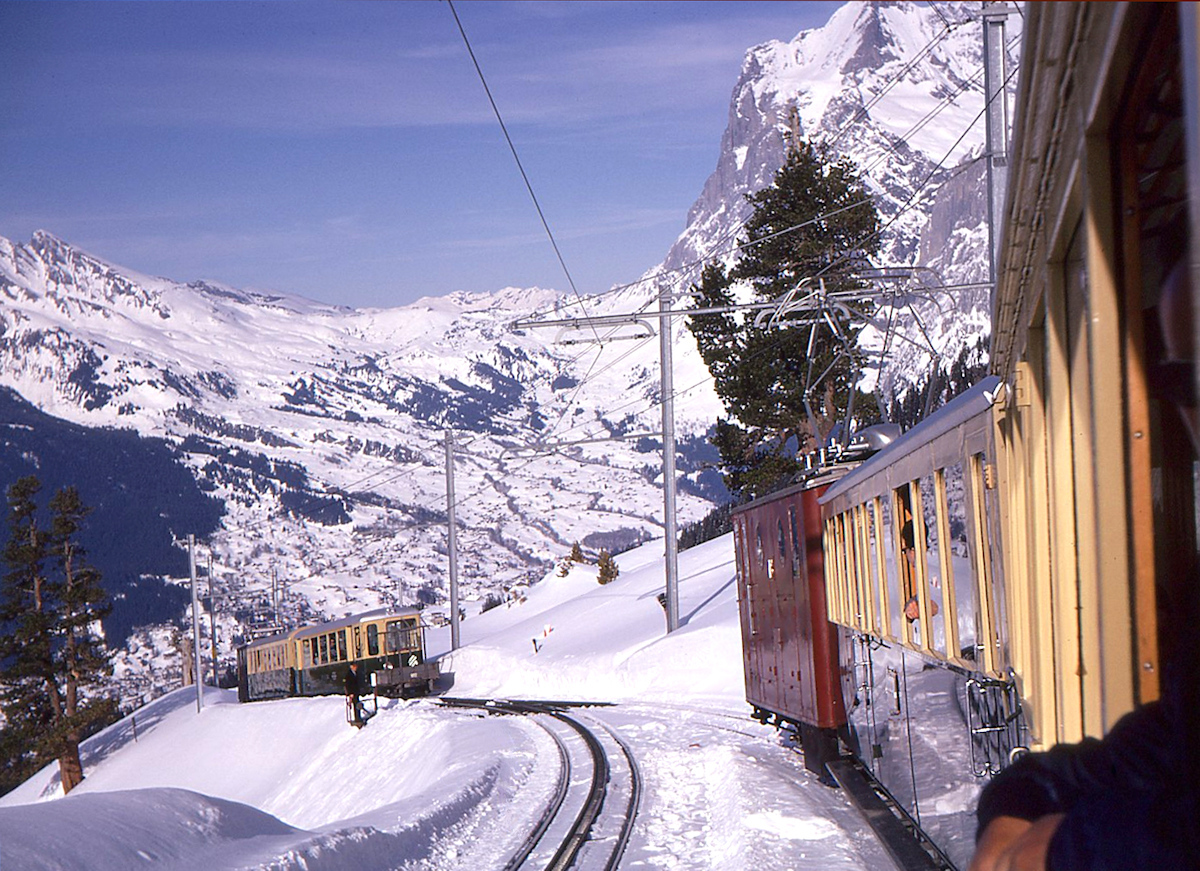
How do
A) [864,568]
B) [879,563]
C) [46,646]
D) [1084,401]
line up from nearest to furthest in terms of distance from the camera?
[1084,401], [879,563], [864,568], [46,646]

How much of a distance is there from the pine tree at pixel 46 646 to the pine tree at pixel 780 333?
28965 mm

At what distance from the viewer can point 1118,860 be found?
1.40 metres

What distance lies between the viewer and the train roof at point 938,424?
4384 mm

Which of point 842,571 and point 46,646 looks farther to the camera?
point 46,646

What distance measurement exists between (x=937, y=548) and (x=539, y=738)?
1413cm

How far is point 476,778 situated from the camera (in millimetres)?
13648

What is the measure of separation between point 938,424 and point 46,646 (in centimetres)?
4860

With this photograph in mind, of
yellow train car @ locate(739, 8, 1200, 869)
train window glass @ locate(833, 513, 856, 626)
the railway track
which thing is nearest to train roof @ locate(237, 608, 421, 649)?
the railway track

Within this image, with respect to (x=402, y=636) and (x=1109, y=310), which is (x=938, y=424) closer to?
(x=1109, y=310)

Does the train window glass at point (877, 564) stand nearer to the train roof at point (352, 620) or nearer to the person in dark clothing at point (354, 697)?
the person in dark clothing at point (354, 697)

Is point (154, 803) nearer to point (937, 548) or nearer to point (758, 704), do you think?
point (758, 704)

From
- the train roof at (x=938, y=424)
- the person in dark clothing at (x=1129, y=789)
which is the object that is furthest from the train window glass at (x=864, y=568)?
the person in dark clothing at (x=1129, y=789)

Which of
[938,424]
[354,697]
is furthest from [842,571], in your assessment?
[354,697]

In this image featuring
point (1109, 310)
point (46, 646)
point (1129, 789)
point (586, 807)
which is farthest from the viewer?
point (46, 646)
